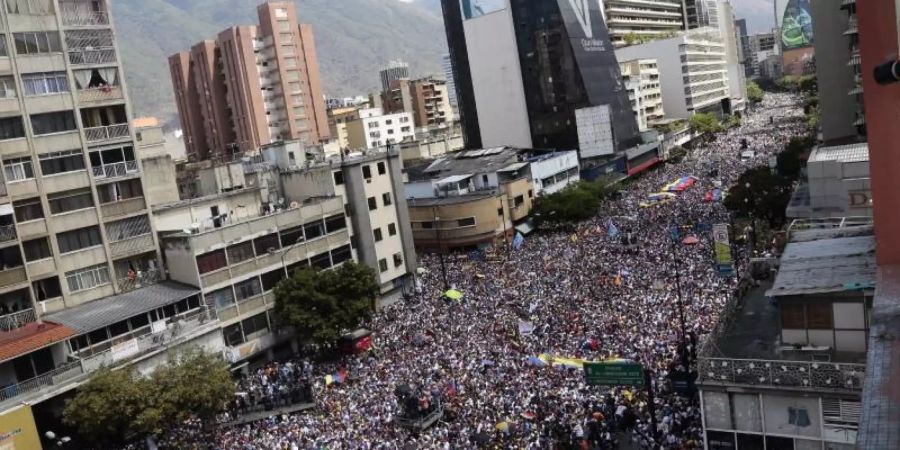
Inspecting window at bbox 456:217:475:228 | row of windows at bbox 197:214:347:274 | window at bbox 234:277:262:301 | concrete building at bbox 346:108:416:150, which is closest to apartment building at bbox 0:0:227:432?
row of windows at bbox 197:214:347:274

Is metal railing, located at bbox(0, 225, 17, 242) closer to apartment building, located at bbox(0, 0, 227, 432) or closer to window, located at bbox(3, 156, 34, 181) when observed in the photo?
apartment building, located at bbox(0, 0, 227, 432)

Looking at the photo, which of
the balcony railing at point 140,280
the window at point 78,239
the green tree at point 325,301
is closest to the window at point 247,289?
the green tree at point 325,301

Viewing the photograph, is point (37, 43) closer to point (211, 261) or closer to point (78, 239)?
point (78, 239)

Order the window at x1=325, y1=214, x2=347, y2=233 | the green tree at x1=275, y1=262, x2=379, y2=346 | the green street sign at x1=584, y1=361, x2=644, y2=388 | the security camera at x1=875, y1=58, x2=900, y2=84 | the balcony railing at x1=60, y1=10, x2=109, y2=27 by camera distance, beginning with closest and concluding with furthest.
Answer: the security camera at x1=875, y1=58, x2=900, y2=84, the green street sign at x1=584, y1=361, x2=644, y2=388, the balcony railing at x1=60, y1=10, x2=109, y2=27, the green tree at x1=275, y1=262, x2=379, y2=346, the window at x1=325, y1=214, x2=347, y2=233

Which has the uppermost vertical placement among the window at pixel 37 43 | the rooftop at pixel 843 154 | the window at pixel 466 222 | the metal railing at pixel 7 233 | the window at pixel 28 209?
Answer: the window at pixel 37 43

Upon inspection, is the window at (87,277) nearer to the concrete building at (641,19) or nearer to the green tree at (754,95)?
the concrete building at (641,19)

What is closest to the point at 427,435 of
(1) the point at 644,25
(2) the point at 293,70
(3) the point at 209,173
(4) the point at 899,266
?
(4) the point at 899,266
